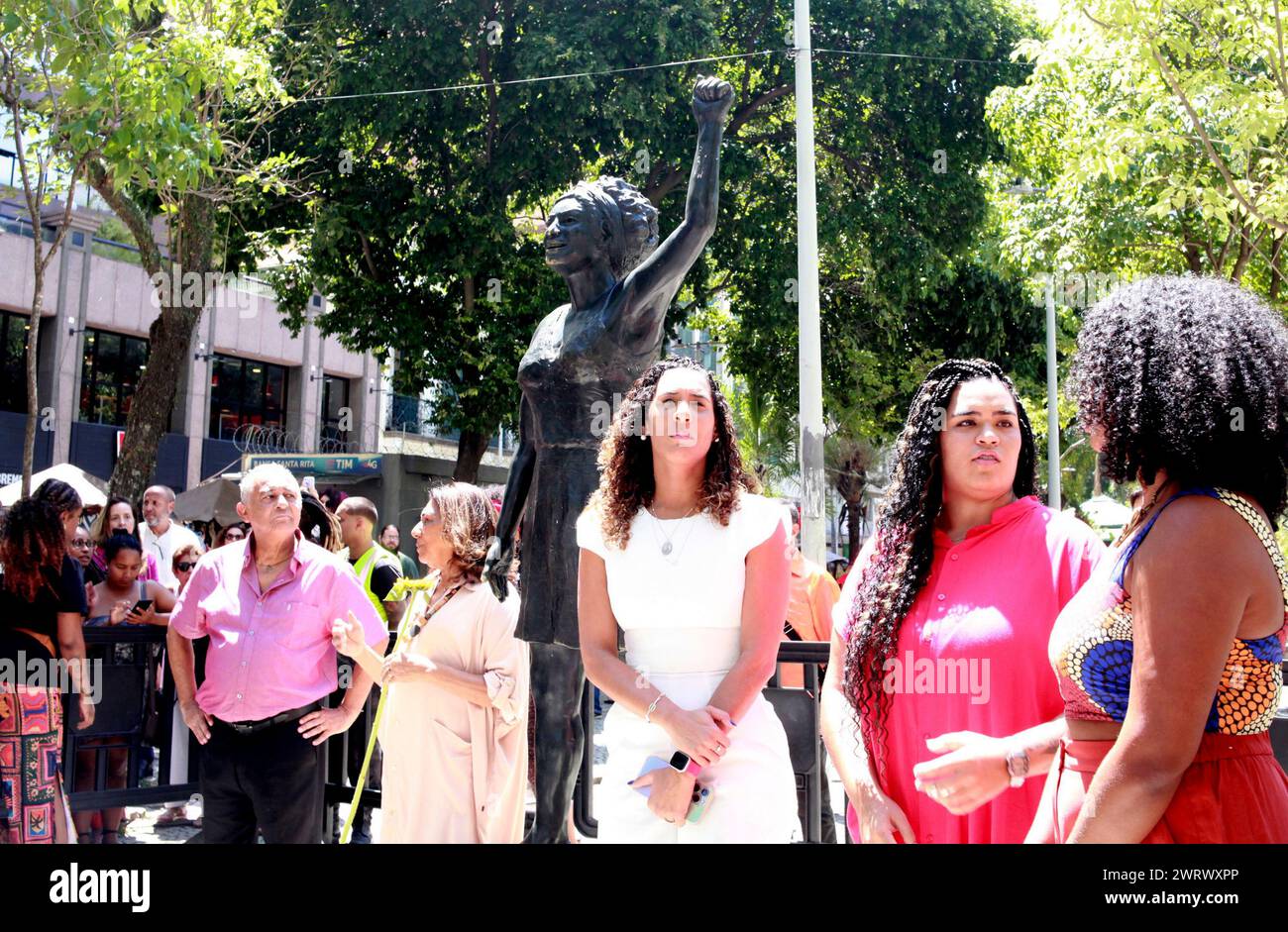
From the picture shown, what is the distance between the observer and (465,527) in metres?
4.55

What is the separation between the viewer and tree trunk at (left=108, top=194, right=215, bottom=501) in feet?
46.6

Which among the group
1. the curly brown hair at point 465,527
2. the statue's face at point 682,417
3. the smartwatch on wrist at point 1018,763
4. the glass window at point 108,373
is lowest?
the smartwatch on wrist at point 1018,763

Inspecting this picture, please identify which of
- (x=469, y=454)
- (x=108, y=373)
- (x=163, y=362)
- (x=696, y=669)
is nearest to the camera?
(x=696, y=669)

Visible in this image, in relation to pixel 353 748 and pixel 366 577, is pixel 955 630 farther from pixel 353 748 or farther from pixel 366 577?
pixel 366 577

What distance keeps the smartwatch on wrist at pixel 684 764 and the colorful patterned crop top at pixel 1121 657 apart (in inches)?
34.9

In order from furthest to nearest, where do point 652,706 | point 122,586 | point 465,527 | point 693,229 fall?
point 122,586
point 465,527
point 693,229
point 652,706

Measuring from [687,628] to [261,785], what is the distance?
2.20 metres

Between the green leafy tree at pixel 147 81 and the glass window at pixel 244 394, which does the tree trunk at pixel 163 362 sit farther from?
the glass window at pixel 244 394

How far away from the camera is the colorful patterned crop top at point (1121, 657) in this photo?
1.97 meters

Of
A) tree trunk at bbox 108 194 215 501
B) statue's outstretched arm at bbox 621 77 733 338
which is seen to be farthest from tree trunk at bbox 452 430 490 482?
statue's outstretched arm at bbox 621 77 733 338

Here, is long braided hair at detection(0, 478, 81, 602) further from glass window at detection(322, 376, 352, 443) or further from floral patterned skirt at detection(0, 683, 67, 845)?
glass window at detection(322, 376, 352, 443)

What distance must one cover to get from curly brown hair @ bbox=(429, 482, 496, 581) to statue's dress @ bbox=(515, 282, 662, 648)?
9.8 inches

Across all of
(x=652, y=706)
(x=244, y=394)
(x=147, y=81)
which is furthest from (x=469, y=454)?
(x=244, y=394)

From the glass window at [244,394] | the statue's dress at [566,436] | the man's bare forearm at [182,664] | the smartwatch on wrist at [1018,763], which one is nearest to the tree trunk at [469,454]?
the man's bare forearm at [182,664]
